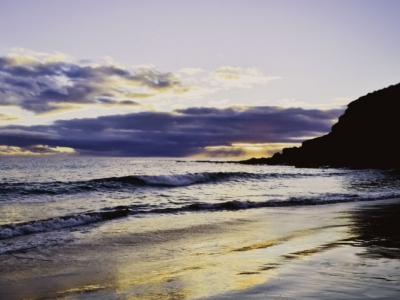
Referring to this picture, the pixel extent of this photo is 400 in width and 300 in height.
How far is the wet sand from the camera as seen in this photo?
4941 mm

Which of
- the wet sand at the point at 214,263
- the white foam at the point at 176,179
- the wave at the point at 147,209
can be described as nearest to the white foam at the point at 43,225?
the wave at the point at 147,209

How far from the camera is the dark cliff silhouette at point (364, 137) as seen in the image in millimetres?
78125

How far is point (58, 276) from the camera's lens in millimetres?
6289

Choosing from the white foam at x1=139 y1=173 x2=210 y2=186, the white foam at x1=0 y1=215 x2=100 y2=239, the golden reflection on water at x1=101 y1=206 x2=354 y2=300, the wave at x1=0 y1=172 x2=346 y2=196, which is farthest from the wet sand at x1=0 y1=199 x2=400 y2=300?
the white foam at x1=139 y1=173 x2=210 y2=186

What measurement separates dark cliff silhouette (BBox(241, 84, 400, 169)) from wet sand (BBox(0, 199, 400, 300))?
229ft

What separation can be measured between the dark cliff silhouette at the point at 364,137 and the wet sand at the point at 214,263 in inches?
2753

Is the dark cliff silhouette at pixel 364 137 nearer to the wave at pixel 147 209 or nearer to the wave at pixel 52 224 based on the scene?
the wave at pixel 147 209

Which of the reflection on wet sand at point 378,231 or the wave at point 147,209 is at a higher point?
the reflection on wet sand at point 378,231

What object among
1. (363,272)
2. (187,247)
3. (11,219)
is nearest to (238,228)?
(187,247)

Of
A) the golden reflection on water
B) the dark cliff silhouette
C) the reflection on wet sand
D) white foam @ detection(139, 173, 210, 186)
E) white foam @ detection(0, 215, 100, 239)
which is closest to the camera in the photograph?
the golden reflection on water

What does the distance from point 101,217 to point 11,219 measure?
320 cm

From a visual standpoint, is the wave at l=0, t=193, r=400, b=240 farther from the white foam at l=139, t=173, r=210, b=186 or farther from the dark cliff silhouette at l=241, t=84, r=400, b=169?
the dark cliff silhouette at l=241, t=84, r=400, b=169

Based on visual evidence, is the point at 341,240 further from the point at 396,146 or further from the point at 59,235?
the point at 396,146

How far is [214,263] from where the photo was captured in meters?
6.67
